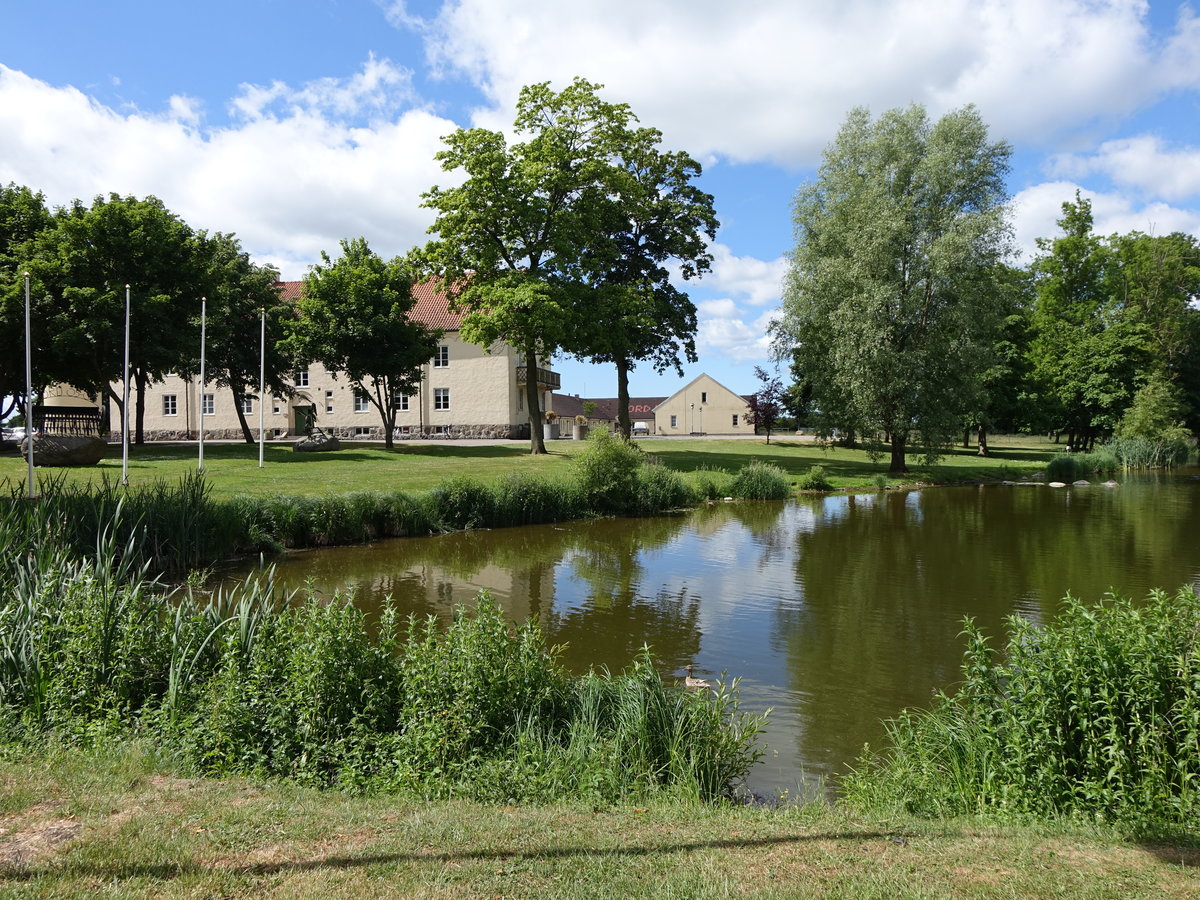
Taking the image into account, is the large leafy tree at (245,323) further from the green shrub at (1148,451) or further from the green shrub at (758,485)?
the green shrub at (1148,451)

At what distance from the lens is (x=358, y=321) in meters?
36.4

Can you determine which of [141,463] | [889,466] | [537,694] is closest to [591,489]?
[141,463]

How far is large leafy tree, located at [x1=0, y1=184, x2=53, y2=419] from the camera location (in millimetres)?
29781

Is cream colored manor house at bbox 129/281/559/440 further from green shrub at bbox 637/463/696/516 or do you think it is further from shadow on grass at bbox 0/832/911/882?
shadow on grass at bbox 0/832/911/882

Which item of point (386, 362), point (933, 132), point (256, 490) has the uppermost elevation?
point (933, 132)

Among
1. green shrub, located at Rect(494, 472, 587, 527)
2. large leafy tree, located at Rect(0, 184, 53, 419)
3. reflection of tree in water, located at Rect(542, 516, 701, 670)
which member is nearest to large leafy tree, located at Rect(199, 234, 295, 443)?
large leafy tree, located at Rect(0, 184, 53, 419)

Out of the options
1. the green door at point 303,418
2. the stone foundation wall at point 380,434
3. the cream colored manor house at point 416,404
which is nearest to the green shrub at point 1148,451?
the cream colored manor house at point 416,404

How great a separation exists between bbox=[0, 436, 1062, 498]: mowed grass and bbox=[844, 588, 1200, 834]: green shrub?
16.4 meters

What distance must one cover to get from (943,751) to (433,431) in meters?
48.5

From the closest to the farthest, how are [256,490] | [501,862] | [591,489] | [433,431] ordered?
[501,862] → [256,490] → [591,489] → [433,431]

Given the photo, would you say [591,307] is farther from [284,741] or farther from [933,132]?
[284,741]

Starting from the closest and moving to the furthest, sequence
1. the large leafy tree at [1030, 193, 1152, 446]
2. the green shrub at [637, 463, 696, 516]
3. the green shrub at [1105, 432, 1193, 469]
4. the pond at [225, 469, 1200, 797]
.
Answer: the pond at [225, 469, 1200, 797]
the green shrub at [637, 463, 696, 516]
the green shrub at [1105, 432, 1193, 469]
the large leafy tree at [1030, 193, 1152, 446]

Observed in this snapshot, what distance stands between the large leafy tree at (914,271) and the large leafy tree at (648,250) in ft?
22.3

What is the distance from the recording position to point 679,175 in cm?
3972
